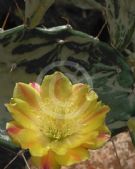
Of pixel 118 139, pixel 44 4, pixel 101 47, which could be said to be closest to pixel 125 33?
pixel 101 47

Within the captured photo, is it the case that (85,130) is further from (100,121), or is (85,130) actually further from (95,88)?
(95,88)

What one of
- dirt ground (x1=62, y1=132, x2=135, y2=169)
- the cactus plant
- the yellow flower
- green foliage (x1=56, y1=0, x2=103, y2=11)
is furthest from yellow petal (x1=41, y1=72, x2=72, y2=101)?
dirt ground (x1=62, y1=132, x2=135, y2=169)

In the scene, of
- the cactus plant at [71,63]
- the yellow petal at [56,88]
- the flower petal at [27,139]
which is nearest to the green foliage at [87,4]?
the cactus plant at [71,63]

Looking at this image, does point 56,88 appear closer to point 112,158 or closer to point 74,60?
point 74,60

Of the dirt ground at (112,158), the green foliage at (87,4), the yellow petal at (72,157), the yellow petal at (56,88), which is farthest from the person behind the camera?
the dirt ground at (112,158)

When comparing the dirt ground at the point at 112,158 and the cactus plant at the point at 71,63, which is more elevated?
the cactus plant at the point at 71,63

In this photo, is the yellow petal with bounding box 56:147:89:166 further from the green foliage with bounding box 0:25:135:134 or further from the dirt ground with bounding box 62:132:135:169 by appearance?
the dirt ground with bounding box 62:132:135:169

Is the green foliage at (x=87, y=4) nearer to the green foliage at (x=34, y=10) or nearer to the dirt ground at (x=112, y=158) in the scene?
the green foliage at (x=34, y=10)
